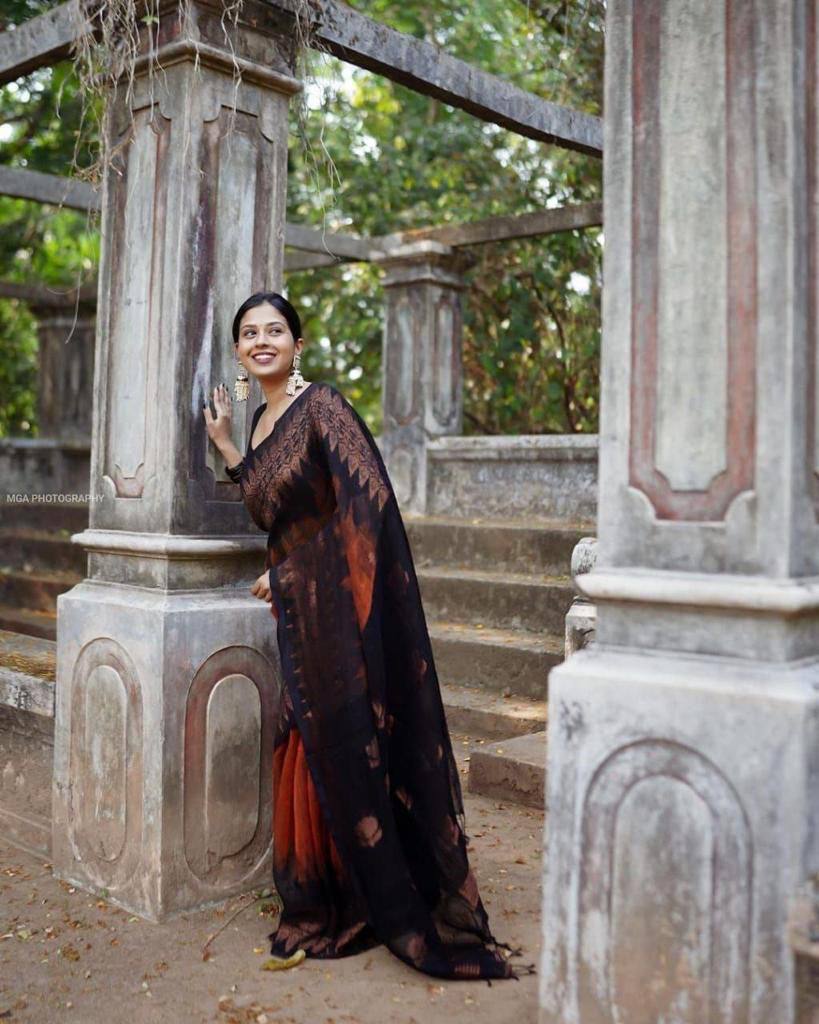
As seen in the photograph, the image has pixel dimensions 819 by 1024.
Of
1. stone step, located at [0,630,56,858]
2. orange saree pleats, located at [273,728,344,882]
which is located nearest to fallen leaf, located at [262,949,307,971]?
orange saree pleats, located at [273,728,344,882]

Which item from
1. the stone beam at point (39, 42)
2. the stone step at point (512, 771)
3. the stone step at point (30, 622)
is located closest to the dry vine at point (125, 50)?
the stone beam at point (39, 42)

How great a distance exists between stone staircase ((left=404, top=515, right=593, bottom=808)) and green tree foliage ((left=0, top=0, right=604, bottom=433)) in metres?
2.11

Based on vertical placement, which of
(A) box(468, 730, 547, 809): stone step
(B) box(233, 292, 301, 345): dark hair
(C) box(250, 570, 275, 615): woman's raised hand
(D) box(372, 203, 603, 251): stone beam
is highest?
(D) box(372, 203, 603, 251): stone beam

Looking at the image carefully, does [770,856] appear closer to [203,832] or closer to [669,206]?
[669,206]

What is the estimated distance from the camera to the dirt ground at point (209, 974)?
8.80 ft

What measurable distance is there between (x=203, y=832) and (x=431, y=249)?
493 cm

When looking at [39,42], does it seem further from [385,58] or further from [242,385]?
[242,385]

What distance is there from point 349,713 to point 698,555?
1.32 meters

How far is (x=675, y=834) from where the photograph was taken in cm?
202

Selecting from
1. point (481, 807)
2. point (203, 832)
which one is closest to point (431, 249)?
point (481, 807)

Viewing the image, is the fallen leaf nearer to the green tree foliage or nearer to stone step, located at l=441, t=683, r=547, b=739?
stone step, located at l=441, t=683, r=547, b=739

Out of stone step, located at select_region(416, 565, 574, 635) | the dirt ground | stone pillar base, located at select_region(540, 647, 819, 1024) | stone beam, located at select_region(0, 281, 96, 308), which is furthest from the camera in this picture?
stone beam, located at select_region(0, 281, 96, 308)

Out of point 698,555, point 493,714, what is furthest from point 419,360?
point 698,555

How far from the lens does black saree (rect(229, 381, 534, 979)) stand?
Answer: 299 cm
